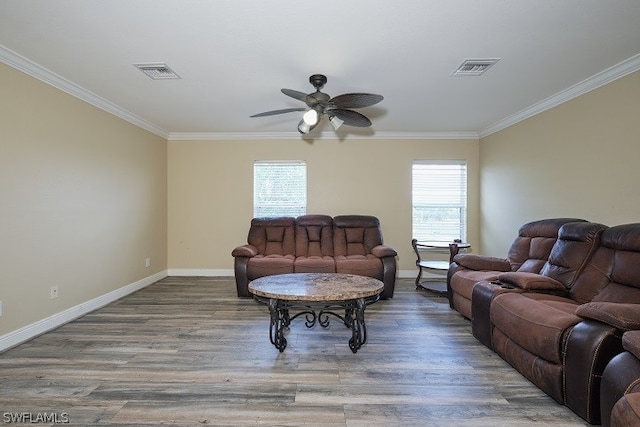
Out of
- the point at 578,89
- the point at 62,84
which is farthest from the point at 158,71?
the point at 578,89

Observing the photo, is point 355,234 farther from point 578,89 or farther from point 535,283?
point 578,89

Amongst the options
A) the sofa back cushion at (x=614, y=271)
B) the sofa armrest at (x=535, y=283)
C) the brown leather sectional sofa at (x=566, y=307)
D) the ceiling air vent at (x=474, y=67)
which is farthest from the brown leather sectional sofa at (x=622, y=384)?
the ceiling air vent at (x=474, y=67)

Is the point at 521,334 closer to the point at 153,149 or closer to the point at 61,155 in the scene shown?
the point at 61,155

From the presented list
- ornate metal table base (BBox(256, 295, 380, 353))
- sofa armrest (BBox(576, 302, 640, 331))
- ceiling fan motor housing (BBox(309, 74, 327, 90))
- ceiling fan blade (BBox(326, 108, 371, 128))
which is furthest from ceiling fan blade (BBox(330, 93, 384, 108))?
sofa armrest (BBox(576, 302, 640, 331))

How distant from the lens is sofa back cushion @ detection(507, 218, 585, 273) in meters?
3.01

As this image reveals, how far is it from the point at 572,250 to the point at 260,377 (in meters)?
2.88

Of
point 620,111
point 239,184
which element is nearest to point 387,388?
point 620,111

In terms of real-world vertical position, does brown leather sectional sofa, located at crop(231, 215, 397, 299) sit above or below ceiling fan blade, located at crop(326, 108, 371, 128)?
below

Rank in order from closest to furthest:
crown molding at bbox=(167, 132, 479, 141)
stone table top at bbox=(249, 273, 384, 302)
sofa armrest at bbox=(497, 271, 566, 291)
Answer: stone table top at bbox=(249, 273, 384, 302)
sofa armrest at bbox=(497, 271, 566, 291)
crown molding at bbox=(167, 132, 479, 141)

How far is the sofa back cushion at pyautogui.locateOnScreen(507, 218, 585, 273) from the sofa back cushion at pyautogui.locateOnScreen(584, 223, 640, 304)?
53cm

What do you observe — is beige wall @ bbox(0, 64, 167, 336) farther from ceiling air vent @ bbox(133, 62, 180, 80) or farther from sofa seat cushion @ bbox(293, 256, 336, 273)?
sofa seat cushion @ bbox(293, 256, 336, 273)

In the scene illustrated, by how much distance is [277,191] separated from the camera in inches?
208

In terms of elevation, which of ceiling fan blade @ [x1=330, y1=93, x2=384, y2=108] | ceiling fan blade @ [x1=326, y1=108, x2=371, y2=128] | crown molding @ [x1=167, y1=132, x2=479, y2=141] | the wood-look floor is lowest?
the wood-look floor

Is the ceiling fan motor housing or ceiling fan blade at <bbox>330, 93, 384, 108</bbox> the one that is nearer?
ceiling fan blade at <bbox>330, 93, 384, 108</bbox>
